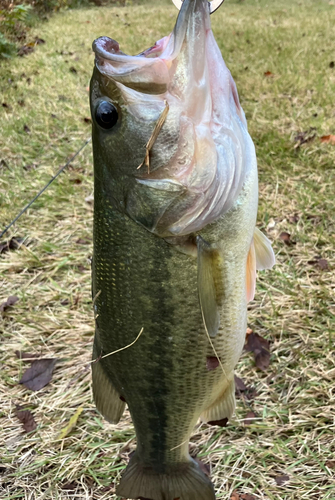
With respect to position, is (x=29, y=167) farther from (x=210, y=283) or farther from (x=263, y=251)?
(x=210, y=283)

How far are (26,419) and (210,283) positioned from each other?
1395 mm

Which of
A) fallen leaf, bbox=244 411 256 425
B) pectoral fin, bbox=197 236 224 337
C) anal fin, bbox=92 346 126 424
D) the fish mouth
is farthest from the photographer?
fallen leaf, bbox=244 411 256 425

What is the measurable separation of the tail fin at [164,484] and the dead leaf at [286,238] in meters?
1.64

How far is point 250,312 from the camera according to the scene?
2.32 m

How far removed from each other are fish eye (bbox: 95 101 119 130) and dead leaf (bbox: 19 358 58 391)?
5.13 ft

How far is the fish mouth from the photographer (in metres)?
0.97

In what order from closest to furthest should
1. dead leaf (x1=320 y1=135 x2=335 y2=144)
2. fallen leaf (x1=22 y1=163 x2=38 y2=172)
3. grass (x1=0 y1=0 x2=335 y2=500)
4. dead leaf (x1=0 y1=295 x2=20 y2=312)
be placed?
grass (x1=0 y1=0 x2=335 y2=500)
dead leaf (x1=0 y1=295 x2=20 y2=312)
dead leaf (x1=320 y1=135 x2=335 y2=144)
fallen leaf (x1=22 y1=163 x2=38 y2=172)

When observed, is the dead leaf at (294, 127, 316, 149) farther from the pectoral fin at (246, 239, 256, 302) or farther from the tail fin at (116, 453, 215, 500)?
the tail fin at (116, 453, 215, 500)

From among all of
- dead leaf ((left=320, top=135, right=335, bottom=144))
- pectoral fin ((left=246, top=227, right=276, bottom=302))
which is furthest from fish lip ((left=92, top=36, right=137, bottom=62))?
dead leaf ((left=320, top=135, right=335, bottom=144))

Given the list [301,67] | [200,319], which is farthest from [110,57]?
[301,67]

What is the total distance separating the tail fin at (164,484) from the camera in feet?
4.60

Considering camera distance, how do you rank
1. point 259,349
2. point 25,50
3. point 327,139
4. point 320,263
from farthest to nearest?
point 25,50
point 327,139
point 320,263
point 259,349

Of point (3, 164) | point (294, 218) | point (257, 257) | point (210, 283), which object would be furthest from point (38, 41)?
point (210, 283)

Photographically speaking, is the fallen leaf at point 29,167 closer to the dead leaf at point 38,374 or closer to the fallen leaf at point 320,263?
the dead leaf at point 38,374
